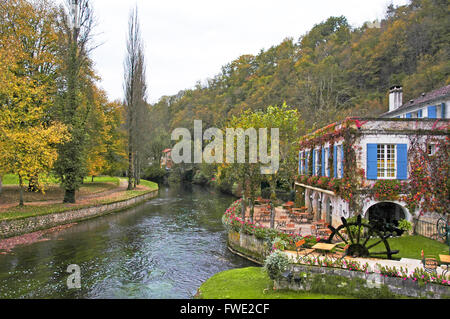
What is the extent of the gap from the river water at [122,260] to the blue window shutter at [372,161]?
8668mm

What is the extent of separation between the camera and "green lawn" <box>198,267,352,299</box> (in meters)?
10.7

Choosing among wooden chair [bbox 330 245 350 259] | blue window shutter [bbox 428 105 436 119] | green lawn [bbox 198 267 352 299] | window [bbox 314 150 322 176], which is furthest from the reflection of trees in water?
blue window shutter [bbox 428 105 436 119]

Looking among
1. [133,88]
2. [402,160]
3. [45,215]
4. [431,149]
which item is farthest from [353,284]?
[133,88]

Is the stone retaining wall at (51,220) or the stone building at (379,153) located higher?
the stone building at (379,153)

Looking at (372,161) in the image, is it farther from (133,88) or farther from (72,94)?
(133,88)

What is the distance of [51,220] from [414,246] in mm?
23279

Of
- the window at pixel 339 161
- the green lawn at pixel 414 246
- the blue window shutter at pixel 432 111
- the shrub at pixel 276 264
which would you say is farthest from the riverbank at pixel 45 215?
the blue window shutter at pixel 432 111

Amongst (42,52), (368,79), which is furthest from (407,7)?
(42,52)

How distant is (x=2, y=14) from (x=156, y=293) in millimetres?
27644

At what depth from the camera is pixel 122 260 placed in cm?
1717

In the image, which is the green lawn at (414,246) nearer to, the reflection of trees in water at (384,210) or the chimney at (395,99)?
the reflection of trees in water at (384,210)

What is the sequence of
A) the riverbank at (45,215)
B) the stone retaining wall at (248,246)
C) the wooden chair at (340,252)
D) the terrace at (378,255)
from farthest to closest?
the riverbank at (45,215)
the stone retaining wall at (248,246)
the wooden chair at (340,252)
the terrace at (378,255)

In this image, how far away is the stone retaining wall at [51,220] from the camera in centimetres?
2011

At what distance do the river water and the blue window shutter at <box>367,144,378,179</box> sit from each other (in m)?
8.67
